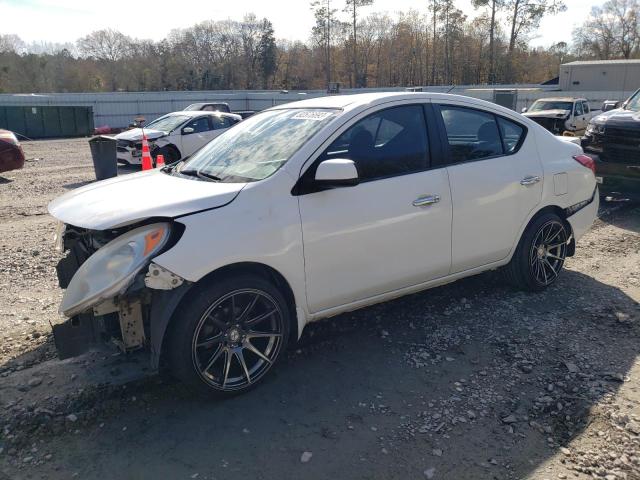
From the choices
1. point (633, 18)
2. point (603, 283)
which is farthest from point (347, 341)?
point (633, 18)

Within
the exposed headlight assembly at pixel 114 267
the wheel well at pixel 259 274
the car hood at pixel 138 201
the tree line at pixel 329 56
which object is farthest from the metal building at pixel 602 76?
the exposed headlight assembly at pixel 114 267

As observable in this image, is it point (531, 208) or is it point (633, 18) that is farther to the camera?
point (633, 18)

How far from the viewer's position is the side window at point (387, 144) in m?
3.78

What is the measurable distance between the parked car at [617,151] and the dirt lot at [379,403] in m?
4.03

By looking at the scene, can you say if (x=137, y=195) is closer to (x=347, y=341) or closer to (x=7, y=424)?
(x=7, y=424)

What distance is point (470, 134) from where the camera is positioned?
174 inches

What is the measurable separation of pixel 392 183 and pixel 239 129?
1430 mm

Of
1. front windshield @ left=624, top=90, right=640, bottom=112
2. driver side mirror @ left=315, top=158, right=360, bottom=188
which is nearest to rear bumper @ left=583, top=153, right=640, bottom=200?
front windshield @ left=624, top=90, right=640, bottom=112

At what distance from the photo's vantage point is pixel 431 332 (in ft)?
14.1

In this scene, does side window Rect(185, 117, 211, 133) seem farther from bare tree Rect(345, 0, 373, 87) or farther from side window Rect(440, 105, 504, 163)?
bare tree Rect(345, 0, 373, 87)

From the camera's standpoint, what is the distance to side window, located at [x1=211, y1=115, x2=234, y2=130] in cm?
1459

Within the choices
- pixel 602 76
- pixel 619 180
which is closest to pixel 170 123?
pixel 619 180

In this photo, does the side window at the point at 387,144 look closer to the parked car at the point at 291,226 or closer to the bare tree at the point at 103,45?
the parked car at the point at 291,226

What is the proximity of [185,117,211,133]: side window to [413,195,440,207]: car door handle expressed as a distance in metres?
11.0
